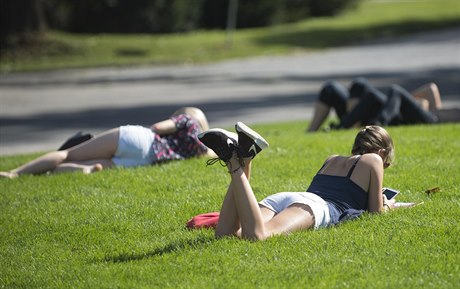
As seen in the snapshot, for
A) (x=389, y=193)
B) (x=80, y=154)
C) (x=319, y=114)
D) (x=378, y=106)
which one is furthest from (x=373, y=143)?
(x=319, y=114)

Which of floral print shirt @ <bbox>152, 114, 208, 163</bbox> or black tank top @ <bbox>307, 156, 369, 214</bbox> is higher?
black tank top @ <bbox>307, 156, 369, 214</bbox>

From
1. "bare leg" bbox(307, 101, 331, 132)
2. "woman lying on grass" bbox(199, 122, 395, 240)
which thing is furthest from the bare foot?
"bare leg" bbox(307, 101, 331, 132)

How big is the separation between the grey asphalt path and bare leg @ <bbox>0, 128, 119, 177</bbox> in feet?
11.8

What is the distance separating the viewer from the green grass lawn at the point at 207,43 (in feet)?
86.1

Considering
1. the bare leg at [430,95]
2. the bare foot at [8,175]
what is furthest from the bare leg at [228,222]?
the bare leg at [430,95]

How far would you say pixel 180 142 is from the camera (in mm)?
9867

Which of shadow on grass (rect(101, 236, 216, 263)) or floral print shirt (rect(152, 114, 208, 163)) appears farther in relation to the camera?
floral print shirt (rect(152, 114, 208, 163))

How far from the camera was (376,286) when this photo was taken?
5352 millimetres

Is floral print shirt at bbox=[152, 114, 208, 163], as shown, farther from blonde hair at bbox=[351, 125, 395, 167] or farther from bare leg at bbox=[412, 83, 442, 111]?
bare leg at bbox=[412, 83, 442, 111]

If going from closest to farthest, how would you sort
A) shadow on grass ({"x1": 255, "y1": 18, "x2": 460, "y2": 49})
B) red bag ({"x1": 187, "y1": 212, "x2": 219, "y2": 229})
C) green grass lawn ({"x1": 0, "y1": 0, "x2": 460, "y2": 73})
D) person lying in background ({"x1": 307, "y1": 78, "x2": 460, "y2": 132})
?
red bag ({"x1": 187, "y1": 212, "x2": 219, "y2": 229})
person lying in background ({"x1": 307, "y1": 78, "x2": 460, "y2": 132})
green grass lawn ({"x1": 0, "y1": 0, "x2": 460, "y2": 73})
shadow on grass ({"x1": 255, "y1": 18, "x2": 460, "y2": 49})

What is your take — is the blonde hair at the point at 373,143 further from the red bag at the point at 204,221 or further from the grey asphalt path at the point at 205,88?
the grey asphalt path at the point at 205,88

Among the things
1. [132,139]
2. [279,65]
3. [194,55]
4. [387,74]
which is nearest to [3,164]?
[132,139]

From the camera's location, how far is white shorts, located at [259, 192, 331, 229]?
6574 mm

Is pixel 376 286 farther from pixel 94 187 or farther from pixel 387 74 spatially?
pixel 387 74
